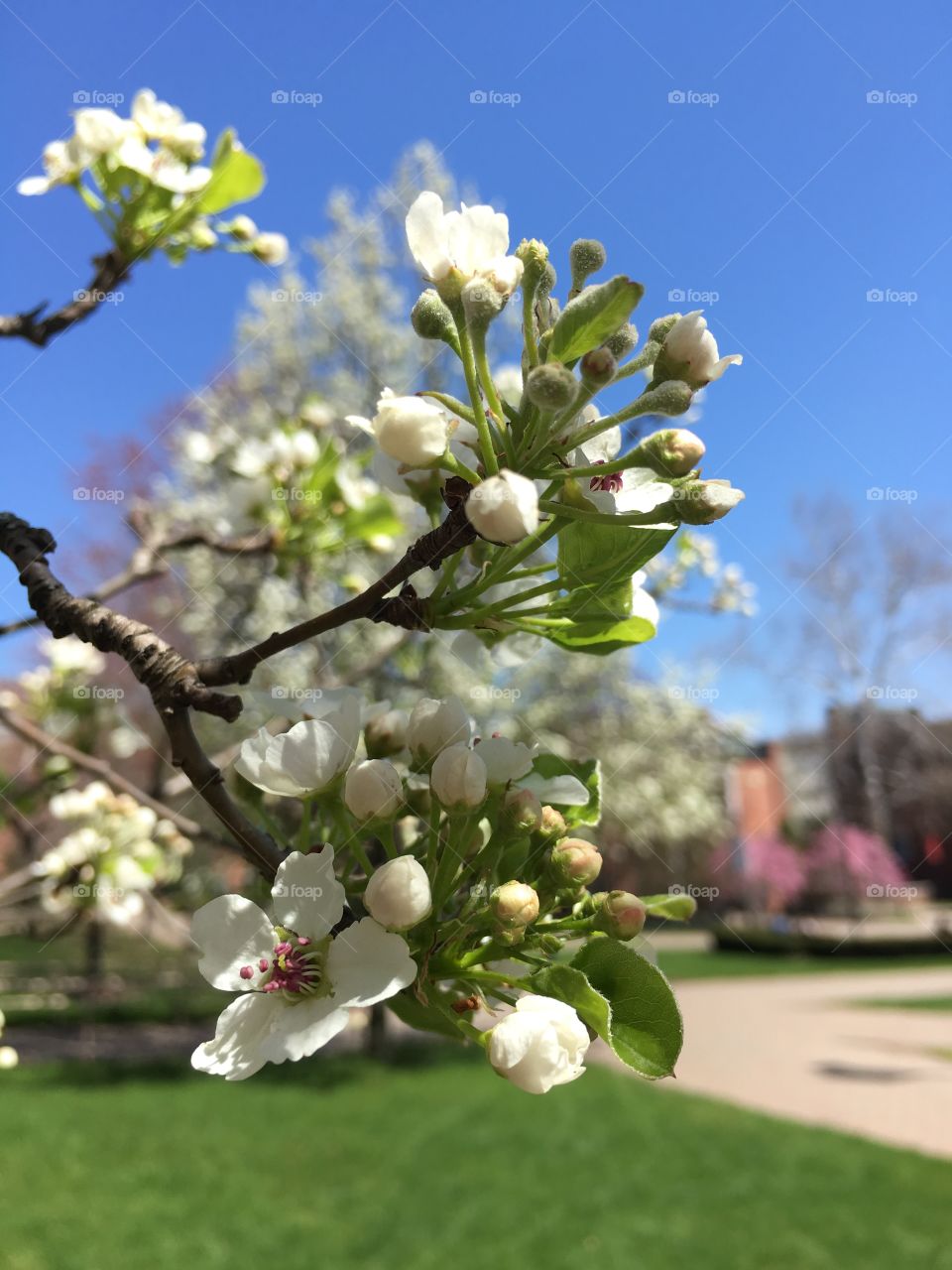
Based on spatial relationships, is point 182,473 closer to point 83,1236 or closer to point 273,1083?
point 273,1083

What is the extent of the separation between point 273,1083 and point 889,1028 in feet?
19.8

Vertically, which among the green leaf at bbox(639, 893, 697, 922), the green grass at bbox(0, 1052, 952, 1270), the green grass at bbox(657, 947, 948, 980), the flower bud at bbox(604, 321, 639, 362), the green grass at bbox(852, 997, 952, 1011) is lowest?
the green grass at bbox(657, 947, 948, 980)

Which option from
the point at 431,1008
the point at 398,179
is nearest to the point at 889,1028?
the point at 398,179

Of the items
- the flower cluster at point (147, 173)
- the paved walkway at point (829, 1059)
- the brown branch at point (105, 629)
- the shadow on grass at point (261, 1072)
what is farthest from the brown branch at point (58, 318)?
the shadow on grass at point (261, 1072)

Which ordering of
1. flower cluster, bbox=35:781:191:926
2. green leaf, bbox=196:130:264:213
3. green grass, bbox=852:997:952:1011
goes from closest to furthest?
green leaf, bbox=196:130:264:213 → flower cluster, bbox=35:781:191:926 → green grass, bbox=852:997:952:1011

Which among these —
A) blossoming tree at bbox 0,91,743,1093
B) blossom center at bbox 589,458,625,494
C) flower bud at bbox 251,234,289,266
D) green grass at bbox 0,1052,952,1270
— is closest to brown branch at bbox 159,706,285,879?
blossoming tree at bbox 0,91,743,1093

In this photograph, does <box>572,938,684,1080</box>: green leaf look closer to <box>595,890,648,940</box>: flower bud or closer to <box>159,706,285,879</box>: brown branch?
<box>595,890,648,940</box>: flower bud

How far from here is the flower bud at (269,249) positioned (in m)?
1.74

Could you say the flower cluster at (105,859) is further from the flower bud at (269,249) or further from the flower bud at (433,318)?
the flower bud at (433,318)

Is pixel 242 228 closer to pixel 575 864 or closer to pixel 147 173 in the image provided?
pixel 147 173

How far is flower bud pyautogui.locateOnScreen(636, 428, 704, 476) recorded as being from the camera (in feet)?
2.06

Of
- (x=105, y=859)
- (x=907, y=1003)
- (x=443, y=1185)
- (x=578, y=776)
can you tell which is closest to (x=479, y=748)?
(x=578, y=776)

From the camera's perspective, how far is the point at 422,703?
0.71 metres

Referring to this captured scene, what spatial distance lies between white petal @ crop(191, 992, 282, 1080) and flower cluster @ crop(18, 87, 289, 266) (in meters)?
1.13
